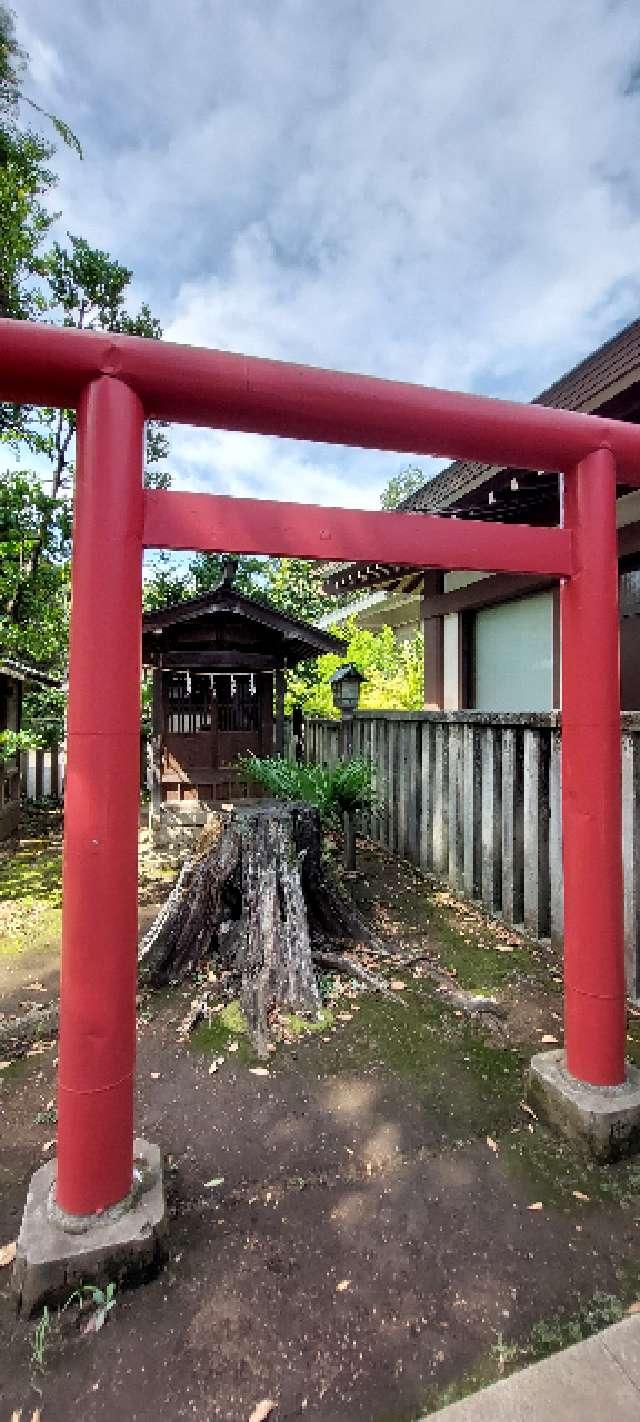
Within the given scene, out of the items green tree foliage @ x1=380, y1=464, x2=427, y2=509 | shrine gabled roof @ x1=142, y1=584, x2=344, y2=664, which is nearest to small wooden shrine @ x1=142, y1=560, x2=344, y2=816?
shrine gabled roof @ x1=142, y1=584, x2=344, y2=664

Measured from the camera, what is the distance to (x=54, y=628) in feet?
28.9

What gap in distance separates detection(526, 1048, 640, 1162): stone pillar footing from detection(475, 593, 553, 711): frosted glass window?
475 cm

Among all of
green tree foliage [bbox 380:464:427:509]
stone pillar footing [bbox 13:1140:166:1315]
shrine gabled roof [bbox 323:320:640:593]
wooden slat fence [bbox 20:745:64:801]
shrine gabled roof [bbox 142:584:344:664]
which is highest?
green tree foliage [bbox 380:464:427:509]

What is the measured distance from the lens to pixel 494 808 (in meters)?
5.54

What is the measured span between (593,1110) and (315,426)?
298 centimetres

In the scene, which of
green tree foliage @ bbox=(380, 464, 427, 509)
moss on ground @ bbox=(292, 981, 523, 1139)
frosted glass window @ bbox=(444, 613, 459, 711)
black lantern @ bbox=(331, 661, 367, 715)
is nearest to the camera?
moss on ground @ bbox=(292, 981, 523, 1139)

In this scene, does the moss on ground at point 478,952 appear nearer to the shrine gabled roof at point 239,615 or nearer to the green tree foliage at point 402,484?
the shrine gabled roof at point 239,615

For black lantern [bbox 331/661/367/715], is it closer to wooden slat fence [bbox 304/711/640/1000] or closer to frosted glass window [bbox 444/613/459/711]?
wooden slat fence [bbox 304/711/640/1000]

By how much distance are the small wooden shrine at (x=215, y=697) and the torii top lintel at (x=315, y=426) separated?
5.84 meters

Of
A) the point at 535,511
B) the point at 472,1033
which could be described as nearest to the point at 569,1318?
the point at 472,1033

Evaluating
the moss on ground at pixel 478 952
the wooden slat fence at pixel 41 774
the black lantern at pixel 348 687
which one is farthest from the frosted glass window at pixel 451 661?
the wooden slat fence at pixel 41 774

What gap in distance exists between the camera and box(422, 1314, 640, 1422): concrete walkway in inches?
60.7

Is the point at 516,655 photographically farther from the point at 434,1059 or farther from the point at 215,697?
the point at 434,1059

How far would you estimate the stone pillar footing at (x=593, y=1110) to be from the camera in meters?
2.52
